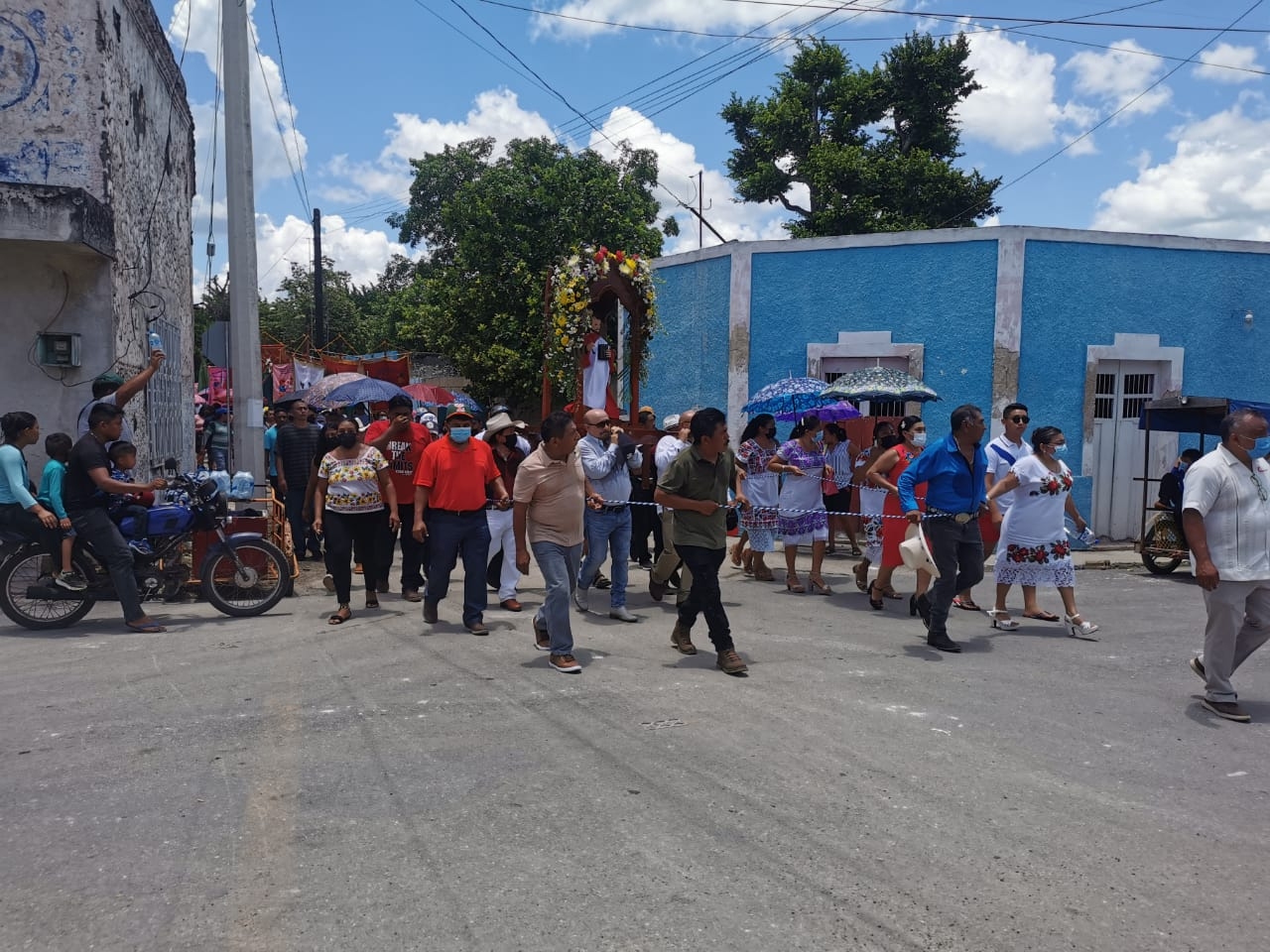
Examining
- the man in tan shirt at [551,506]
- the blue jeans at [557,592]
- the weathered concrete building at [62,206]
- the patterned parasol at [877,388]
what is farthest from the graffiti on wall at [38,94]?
the patterned parasol at [877,388]

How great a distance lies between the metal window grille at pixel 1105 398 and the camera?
49.4ft

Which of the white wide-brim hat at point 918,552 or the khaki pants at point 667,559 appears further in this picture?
the khaki pants at point 667,559

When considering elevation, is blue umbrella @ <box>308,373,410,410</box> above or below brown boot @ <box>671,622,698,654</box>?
above

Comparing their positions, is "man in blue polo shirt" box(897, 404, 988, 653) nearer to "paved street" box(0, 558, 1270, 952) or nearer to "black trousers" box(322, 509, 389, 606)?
"paved street" box(0, 558, 1270, 952)

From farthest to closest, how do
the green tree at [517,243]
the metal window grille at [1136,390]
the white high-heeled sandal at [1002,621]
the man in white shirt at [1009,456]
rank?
the green tree at [517,243] < the metal window grille at [1136,390] < the man in white shirt at [1009,456] < the white high-heeled sandal at [1002,621]

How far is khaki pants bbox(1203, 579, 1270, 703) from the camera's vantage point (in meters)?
5.84

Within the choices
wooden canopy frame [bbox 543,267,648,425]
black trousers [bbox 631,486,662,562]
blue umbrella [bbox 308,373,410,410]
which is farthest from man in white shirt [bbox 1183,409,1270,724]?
blue umbrella [bbox 308,373,410,410]

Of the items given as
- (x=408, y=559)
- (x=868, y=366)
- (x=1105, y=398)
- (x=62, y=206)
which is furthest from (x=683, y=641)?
(x=1105, y=398)

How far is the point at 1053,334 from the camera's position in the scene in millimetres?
14844

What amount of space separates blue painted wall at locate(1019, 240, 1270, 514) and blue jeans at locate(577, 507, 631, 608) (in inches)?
345

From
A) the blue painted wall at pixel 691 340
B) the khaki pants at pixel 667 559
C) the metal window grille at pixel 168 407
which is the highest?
the blue painted wall at pixel 691 340

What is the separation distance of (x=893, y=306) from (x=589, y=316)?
6.20 metres

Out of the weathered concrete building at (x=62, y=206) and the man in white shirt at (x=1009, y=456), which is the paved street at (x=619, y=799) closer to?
the man in white shirt at (x=1009, y=456)

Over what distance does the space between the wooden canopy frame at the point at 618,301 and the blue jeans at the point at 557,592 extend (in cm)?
381
